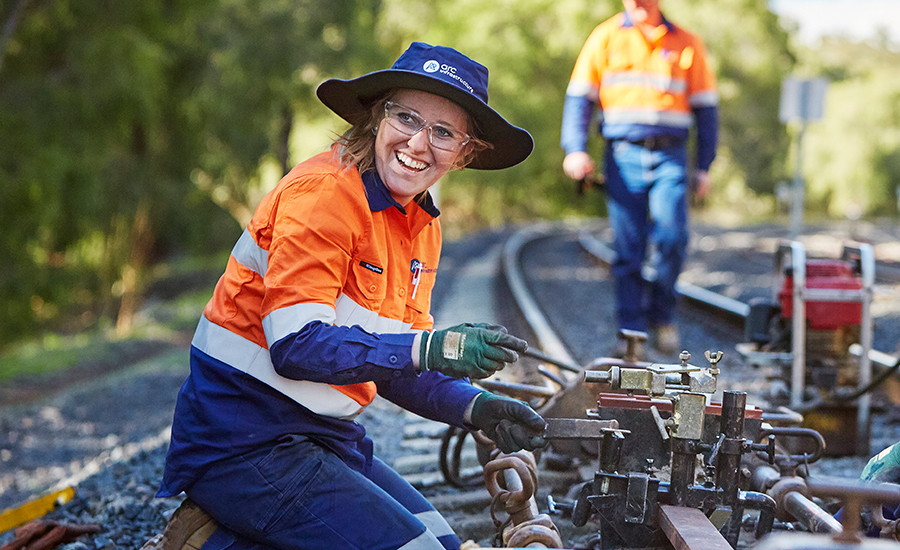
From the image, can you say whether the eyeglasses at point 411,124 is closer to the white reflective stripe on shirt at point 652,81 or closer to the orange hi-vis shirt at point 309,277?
the orange hi-vis shirt at point 309,277

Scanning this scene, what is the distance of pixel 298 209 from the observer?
7.14 ft

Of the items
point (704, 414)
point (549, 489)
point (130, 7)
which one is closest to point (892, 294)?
point (549, 489)

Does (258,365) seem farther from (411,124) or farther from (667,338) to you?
(667,338)

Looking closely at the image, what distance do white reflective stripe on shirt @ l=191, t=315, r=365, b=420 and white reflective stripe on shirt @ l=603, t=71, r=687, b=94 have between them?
3942 millimetres

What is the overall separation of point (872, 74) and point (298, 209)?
63144 mm

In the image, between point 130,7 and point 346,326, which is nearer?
point 346,326

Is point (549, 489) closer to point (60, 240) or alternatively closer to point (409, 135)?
point (409, 135)

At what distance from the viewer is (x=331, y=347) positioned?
6.72 ft

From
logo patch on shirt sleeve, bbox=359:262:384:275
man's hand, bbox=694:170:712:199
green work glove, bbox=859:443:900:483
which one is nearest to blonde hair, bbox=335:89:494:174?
logo patch on shirt sleeve, bbox=359:262:384:275

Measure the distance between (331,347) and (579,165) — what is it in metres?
3.85

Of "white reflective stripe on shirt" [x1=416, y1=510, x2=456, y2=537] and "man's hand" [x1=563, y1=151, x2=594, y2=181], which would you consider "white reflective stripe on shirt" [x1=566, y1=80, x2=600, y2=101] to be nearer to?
"man's hand" [x1=563, y1=151, x2=594, y2=181]

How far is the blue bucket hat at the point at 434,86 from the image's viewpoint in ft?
7.63

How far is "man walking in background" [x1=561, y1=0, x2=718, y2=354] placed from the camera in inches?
216

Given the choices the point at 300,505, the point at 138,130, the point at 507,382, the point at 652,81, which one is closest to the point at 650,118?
the point at 652,81
